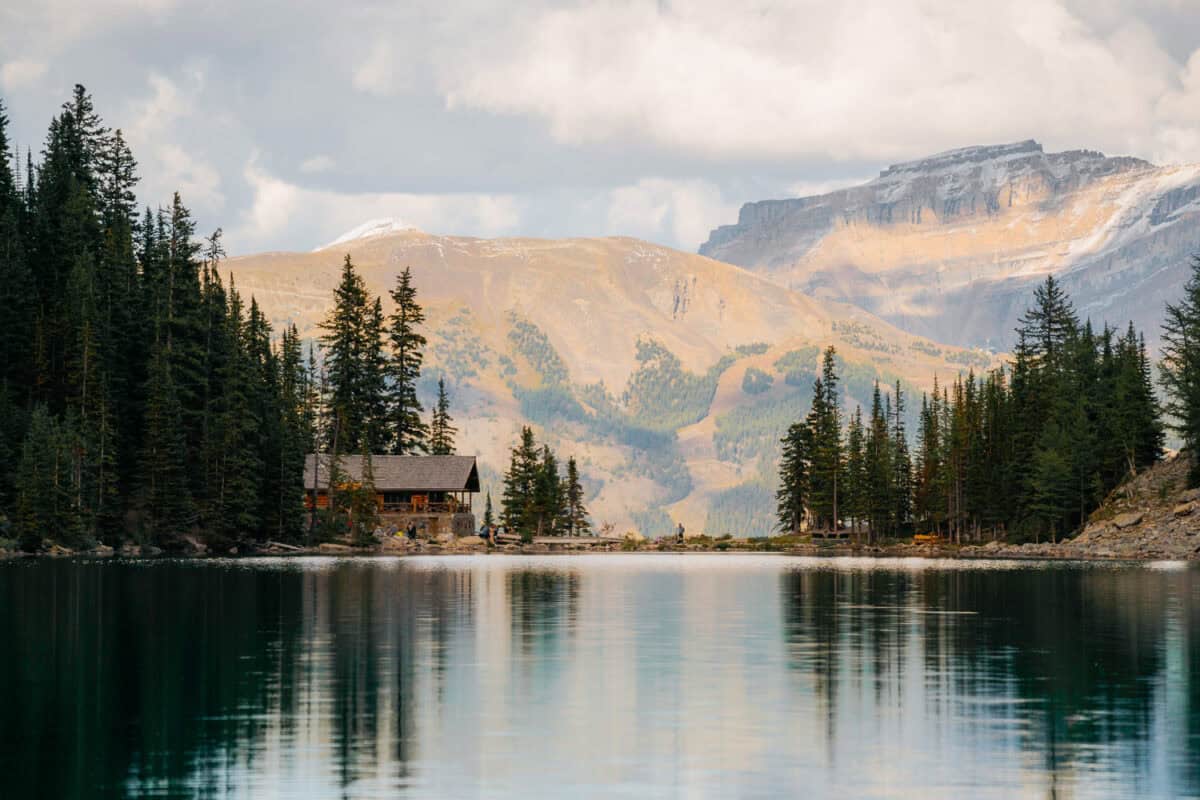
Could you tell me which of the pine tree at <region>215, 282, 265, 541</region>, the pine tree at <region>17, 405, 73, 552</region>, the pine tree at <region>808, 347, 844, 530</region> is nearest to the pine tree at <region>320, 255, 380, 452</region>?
the pine tree at <region>215, 282, 265, 541</region>

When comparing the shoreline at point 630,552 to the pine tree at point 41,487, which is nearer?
the pine tree at point 41,487

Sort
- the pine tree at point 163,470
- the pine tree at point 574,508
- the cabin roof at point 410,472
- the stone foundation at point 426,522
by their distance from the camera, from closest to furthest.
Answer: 1. the pine tree at point 163,470
2. the cabin roof at point 410,472
3. the stone foundation at point 426,522
4. the pine tree at point 574,508

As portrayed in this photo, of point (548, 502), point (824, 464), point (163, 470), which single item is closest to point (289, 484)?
point (163, 470)

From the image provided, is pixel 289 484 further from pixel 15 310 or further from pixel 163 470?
pixel 15 310

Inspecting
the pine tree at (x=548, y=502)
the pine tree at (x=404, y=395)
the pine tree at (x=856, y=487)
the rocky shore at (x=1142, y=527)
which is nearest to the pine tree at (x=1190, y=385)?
the rocky shore at (x=1142, y=527)

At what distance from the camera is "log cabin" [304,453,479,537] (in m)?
151

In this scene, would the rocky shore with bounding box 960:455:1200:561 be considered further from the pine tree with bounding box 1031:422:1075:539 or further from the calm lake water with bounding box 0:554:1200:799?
the calm lake water with bounding box 0:554:1200:799

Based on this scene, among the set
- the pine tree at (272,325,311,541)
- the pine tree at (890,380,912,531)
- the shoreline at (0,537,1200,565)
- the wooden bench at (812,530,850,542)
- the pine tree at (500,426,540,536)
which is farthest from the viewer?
the pine tree at (890,380,912,531)

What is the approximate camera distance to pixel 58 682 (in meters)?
30.7

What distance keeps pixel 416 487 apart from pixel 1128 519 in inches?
2674

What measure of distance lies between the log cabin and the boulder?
202 feet

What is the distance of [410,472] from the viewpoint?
152750 mm

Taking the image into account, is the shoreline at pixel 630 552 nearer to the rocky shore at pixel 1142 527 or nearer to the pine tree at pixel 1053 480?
the rocky shore at pixel 1142 527

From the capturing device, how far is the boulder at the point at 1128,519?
125562 mm
